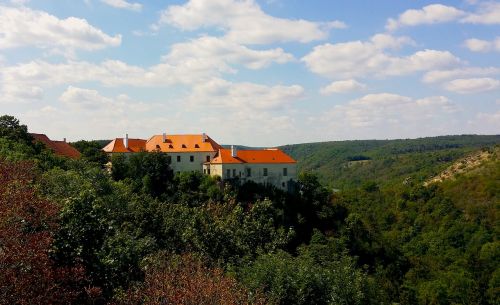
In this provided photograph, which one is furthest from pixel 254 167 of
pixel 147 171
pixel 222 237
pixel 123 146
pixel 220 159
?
pixel 222 237

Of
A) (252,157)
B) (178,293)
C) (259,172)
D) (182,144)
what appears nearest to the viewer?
(178,293)

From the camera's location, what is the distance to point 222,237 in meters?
29.3

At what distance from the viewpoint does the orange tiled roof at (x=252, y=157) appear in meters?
60.2

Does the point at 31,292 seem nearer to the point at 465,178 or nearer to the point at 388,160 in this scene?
the point at 465,178

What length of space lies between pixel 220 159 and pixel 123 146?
51.9ft

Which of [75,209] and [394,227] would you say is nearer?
[75,209]

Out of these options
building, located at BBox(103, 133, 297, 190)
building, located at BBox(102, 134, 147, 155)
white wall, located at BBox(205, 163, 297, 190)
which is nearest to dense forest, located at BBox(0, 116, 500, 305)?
white wall, located at BBox(205, 163, 297, 190)

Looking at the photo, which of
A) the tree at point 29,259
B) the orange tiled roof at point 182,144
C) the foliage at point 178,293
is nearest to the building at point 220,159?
the orange tiled roof at point 182,144

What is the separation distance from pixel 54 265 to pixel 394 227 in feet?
263

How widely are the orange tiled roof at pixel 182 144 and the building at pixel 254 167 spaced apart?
2.27 meters

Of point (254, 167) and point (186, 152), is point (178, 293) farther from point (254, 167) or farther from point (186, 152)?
point (186, 152)

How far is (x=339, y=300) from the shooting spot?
70.3 feet

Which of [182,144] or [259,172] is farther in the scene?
[182,144]

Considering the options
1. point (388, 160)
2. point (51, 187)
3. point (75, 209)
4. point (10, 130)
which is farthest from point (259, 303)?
point (388, 160)
